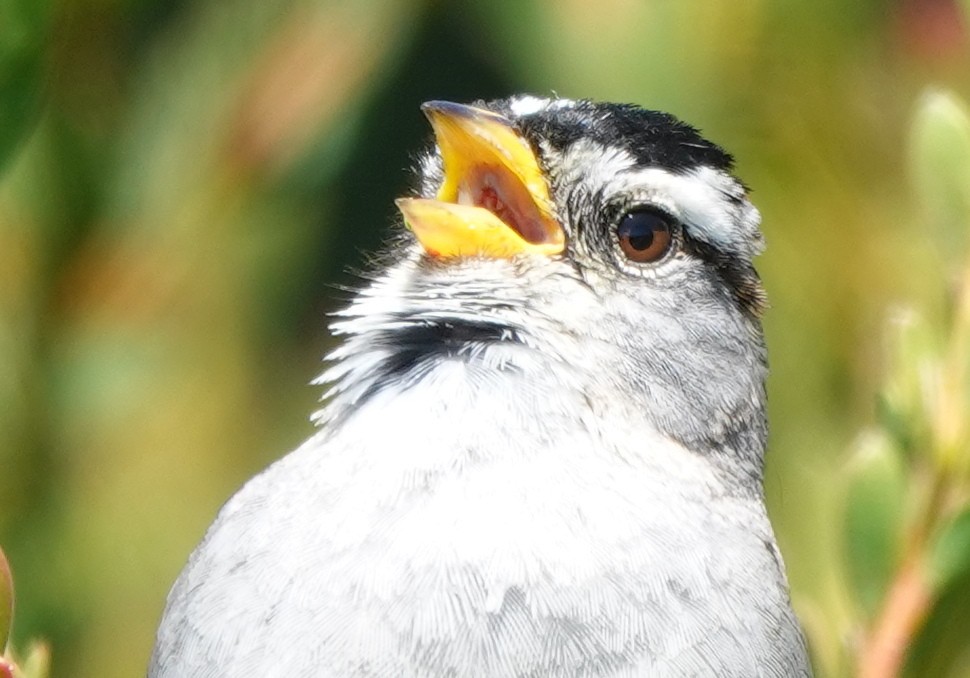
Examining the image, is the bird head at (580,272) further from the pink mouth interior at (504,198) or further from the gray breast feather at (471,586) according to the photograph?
the gray breast feather at (471,586)

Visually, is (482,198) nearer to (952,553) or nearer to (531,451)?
(531,451)

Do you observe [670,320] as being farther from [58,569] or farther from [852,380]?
[58,569]

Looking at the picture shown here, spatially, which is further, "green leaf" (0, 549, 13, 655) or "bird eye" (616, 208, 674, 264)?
"bird eye" (616, 208, 674, 264)

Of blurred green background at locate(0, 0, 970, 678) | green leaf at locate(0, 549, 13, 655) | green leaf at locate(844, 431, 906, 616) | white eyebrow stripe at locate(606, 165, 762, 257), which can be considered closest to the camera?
green leaf at locate(0, 549, 13, 655)

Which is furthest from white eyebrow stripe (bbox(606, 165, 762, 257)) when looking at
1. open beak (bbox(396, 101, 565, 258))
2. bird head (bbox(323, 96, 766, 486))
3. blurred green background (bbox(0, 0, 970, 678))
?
blurred green background (bbox(0, 0, 970, 678))

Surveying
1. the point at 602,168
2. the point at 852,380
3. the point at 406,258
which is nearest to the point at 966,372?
the point at 602,168

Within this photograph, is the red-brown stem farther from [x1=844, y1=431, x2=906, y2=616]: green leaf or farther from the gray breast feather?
the gray breast feather

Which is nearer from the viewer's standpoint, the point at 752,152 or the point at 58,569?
the point at 58,569
